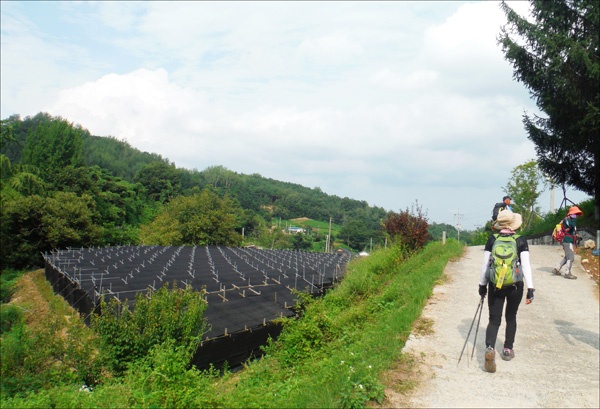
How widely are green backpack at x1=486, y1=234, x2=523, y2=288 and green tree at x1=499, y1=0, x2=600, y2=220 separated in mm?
8562

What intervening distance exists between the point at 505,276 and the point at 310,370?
2680 millimetres

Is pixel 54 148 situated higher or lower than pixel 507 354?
higher

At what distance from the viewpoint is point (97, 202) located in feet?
156

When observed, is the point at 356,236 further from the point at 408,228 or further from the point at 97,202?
the point at 408,228

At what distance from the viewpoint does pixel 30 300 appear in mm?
23797

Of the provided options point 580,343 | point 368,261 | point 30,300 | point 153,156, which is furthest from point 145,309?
point 153,156

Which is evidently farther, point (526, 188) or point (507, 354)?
point (526, 188)

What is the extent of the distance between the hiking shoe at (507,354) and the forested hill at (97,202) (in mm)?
8543

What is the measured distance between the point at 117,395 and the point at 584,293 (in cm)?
831

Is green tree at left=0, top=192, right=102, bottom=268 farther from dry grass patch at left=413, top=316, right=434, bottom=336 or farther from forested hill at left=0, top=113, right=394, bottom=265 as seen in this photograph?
dry grass patch at left=413, top=316, right=434, bottom=336

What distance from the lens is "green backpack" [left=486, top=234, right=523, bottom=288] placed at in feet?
16.3

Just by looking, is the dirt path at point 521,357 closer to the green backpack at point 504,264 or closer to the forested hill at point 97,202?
the green backpack at point 504,264

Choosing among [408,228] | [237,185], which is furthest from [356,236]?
[408,228]

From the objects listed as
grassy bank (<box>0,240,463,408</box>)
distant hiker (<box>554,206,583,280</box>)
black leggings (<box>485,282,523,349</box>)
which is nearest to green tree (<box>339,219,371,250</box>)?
distant hiker (<box>554,206,583,280</box>)
